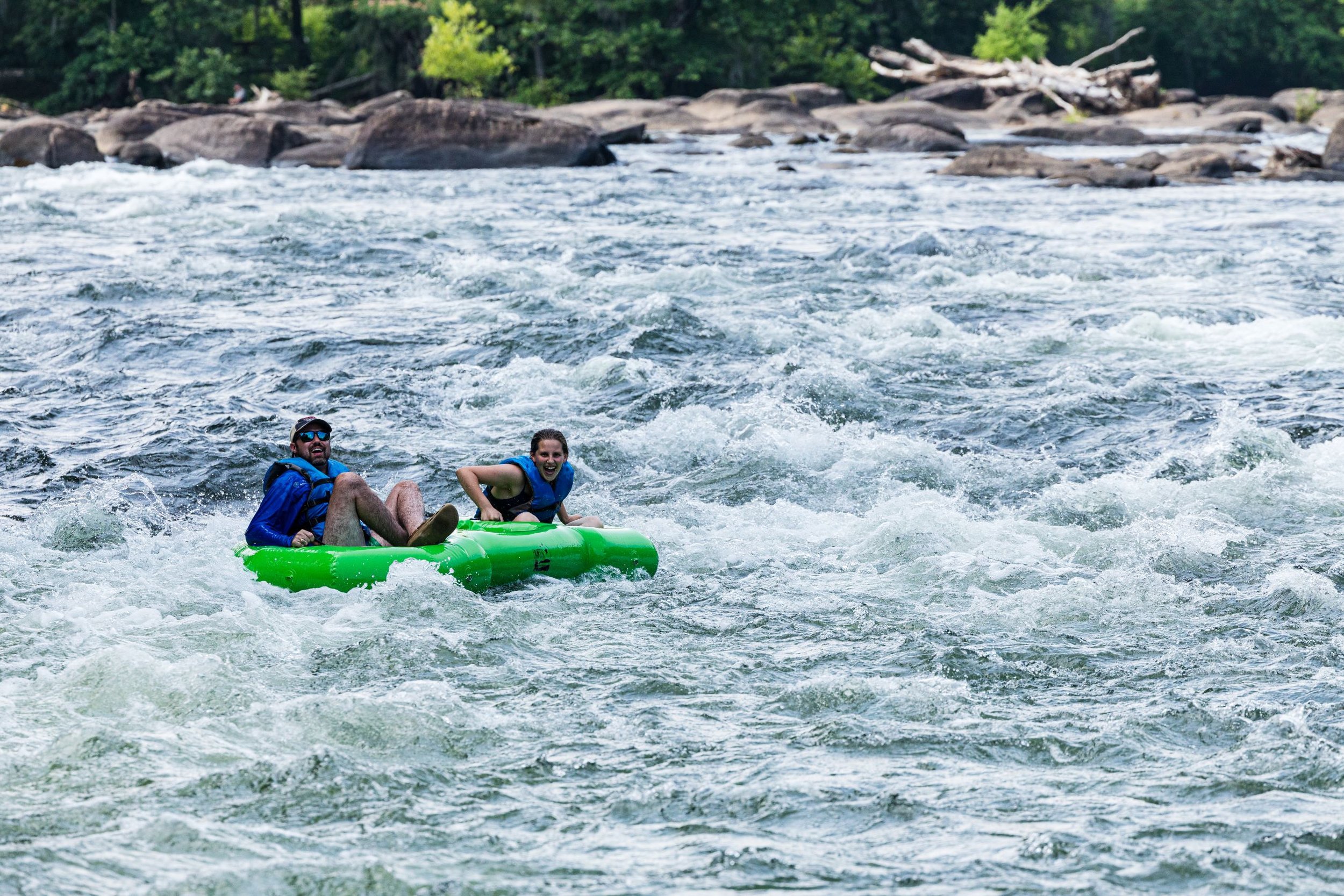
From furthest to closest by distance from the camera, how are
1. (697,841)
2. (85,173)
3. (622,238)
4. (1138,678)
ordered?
(85,173) < (622,238) < (1138,678) < (697,841)

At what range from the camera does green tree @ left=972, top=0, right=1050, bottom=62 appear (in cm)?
4131

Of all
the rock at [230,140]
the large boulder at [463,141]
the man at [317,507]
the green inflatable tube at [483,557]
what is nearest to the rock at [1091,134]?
the large boulder at [463,141]

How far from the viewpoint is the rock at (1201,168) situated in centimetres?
2027

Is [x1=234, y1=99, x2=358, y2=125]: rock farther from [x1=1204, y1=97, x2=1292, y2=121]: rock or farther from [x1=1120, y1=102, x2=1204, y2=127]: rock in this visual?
[x1=1204, y1=97, x2=1292, y2=121]: rock

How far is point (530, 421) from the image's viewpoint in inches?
349

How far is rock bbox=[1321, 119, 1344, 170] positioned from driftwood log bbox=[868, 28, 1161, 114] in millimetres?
11761

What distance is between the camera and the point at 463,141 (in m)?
23.1

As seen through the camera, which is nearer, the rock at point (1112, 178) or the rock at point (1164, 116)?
the rock at point (1112, 178)

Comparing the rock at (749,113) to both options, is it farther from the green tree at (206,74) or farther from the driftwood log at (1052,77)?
the green tree at (206,74)

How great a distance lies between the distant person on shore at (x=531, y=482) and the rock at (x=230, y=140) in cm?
1846

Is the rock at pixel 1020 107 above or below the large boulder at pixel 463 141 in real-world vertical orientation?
above

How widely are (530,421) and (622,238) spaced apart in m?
6.54

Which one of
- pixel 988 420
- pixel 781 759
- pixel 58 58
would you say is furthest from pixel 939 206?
pixel 58 58

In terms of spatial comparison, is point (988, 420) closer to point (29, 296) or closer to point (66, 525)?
point (66, 525)
